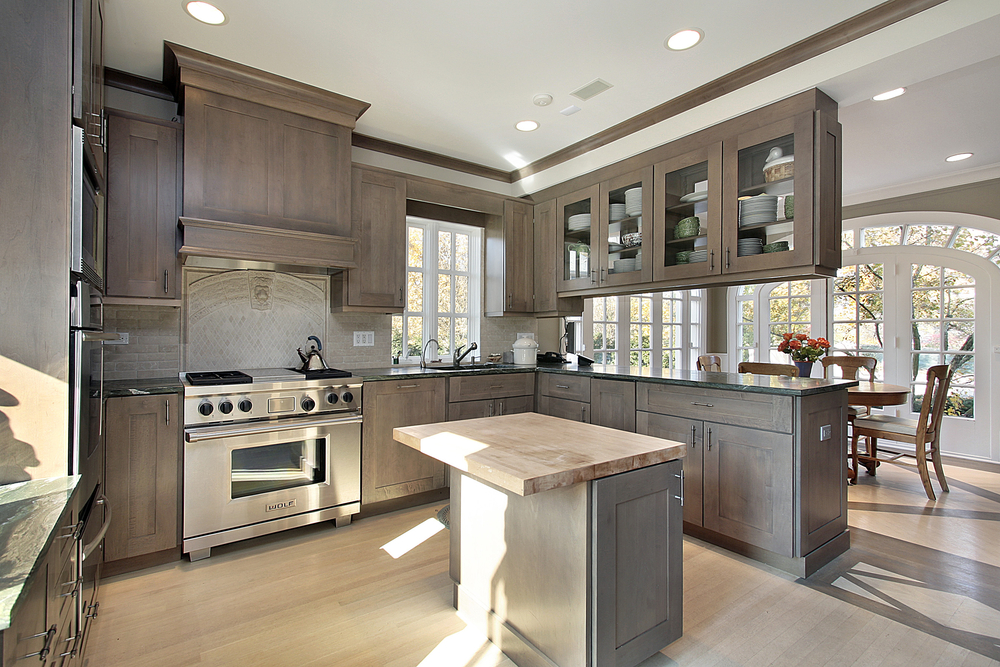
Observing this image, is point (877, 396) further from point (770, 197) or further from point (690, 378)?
point (770, 197)

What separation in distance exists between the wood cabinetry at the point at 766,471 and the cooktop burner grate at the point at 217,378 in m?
2.49

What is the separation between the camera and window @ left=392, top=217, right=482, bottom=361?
4.16m

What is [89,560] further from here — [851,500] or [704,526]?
[851,500]

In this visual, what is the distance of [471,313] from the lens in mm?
4543

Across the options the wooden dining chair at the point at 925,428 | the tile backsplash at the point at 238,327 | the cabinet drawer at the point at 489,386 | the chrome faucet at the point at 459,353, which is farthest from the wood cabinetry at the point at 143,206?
the wooden dining chair at the point at 925,428

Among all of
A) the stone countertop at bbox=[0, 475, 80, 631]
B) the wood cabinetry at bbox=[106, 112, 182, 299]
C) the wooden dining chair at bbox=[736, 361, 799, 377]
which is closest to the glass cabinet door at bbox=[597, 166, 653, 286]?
the wooden dining chair at bbox=[736, 361, 799, 377]

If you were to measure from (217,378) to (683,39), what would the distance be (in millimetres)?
3110

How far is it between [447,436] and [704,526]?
183 centimetres

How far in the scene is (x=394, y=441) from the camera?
336 cm

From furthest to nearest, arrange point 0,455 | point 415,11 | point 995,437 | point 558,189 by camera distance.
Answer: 1. point 995,437
2. point 558,189
3. point 415,11
4. point 0,455

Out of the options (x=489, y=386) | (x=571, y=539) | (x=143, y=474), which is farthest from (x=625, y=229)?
(x=143, y=474)

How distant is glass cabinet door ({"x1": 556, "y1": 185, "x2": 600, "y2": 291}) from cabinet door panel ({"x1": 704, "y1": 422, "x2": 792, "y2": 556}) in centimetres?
166

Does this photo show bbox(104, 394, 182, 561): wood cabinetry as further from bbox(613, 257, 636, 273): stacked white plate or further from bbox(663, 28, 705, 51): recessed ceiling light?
bbox(663, 28, 705, 51): recessed ceiling light

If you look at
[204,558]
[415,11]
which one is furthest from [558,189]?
[204,558]
